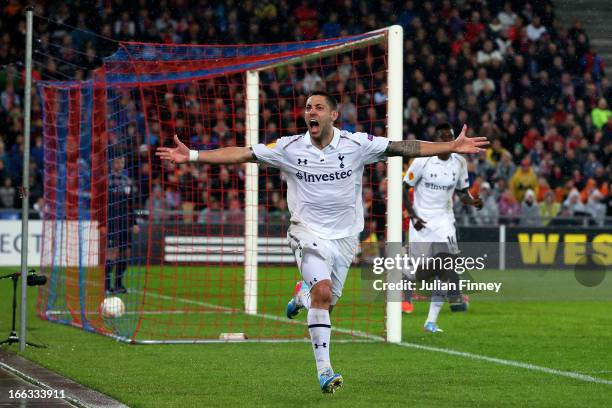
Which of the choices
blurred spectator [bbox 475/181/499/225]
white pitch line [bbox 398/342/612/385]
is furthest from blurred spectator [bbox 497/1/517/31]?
white pitch line [bbox 398/342/612/385]

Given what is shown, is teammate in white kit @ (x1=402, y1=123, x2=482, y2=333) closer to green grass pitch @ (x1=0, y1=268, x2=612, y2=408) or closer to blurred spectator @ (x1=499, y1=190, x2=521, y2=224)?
green grass pitch @ (x1=0, y1=268, x2=612, y2=408)

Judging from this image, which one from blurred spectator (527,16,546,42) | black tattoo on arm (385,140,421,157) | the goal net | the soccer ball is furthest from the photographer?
blurred spectator (527,16,546,42)

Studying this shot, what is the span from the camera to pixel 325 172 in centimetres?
856

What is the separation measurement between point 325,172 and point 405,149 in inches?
24.3

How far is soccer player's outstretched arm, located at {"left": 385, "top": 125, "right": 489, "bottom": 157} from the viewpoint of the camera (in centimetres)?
833

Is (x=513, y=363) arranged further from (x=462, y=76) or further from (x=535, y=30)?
(x=535, y=30)

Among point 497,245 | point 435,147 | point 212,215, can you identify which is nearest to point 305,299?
point 435,147

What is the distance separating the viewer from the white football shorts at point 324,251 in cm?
836

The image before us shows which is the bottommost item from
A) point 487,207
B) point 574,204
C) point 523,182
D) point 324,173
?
point 324,173

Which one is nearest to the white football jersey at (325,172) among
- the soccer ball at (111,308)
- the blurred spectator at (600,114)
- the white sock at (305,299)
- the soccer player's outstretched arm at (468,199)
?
the white sock at (305,299)

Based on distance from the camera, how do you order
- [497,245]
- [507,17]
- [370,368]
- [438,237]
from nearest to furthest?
[370,368] → [438,237] → [497,245] → [507,17]

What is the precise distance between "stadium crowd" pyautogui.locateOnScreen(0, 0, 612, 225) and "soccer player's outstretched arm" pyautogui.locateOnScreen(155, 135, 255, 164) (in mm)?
16379

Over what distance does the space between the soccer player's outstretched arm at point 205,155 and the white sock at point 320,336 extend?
122 cm

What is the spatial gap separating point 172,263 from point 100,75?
38.1 ft
